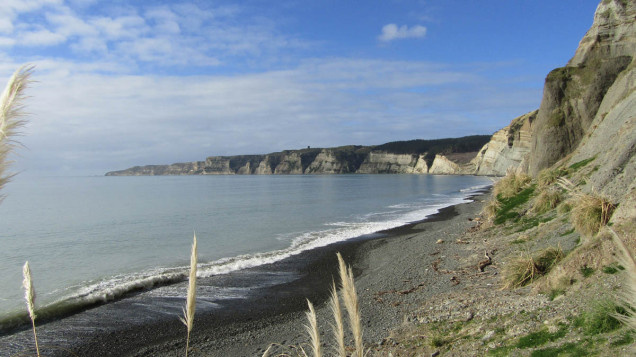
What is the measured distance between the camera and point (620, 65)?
1972cm

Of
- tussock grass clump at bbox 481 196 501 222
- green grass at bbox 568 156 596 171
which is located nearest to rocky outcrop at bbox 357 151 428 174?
tussock grass clump at bbox 481 196 501 222

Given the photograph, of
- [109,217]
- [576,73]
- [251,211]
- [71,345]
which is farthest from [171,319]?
[109,217]

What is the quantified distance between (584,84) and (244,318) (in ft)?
68.2

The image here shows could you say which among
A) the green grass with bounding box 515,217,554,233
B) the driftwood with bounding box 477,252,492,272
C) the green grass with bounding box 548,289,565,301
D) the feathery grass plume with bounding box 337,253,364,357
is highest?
the feathery grass plume with bounding box 337,253,364,357

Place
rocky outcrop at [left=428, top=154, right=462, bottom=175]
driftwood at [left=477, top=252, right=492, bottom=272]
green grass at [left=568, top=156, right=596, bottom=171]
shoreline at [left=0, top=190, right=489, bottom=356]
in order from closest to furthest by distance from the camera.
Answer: shoreline at [left=0, top=190, right=489, bottom=356] < driftwood at [left=477, top=252, right=492, bottom=272] < green grass at [left=568, top=156, right=596, bottom=171] < rocky outcrop at [left=428, top=154, right=462, bottom=175]

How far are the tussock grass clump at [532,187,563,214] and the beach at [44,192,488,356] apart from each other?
2.67m

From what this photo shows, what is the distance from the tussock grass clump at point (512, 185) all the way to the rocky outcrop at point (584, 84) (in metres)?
2.69

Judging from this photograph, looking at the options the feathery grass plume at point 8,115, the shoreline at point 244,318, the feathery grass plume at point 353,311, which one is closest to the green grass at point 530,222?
the shoreline at point 244,318

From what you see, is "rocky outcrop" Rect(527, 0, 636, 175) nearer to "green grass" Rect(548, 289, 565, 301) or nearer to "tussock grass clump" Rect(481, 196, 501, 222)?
"tussock grass clump" Rect(481, 196, 501, 222)

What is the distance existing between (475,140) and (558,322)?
196683mm

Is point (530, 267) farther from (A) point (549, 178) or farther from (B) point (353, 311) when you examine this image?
(A) point (549, 178)

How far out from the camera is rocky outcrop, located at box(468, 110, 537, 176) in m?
67.6

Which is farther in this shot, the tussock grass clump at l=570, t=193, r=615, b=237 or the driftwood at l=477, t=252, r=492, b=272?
the driftwood at l=477, t=252, r=492, b=272

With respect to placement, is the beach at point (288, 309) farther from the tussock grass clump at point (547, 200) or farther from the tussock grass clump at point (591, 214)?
the tussock grass clump at point (591, 214)
